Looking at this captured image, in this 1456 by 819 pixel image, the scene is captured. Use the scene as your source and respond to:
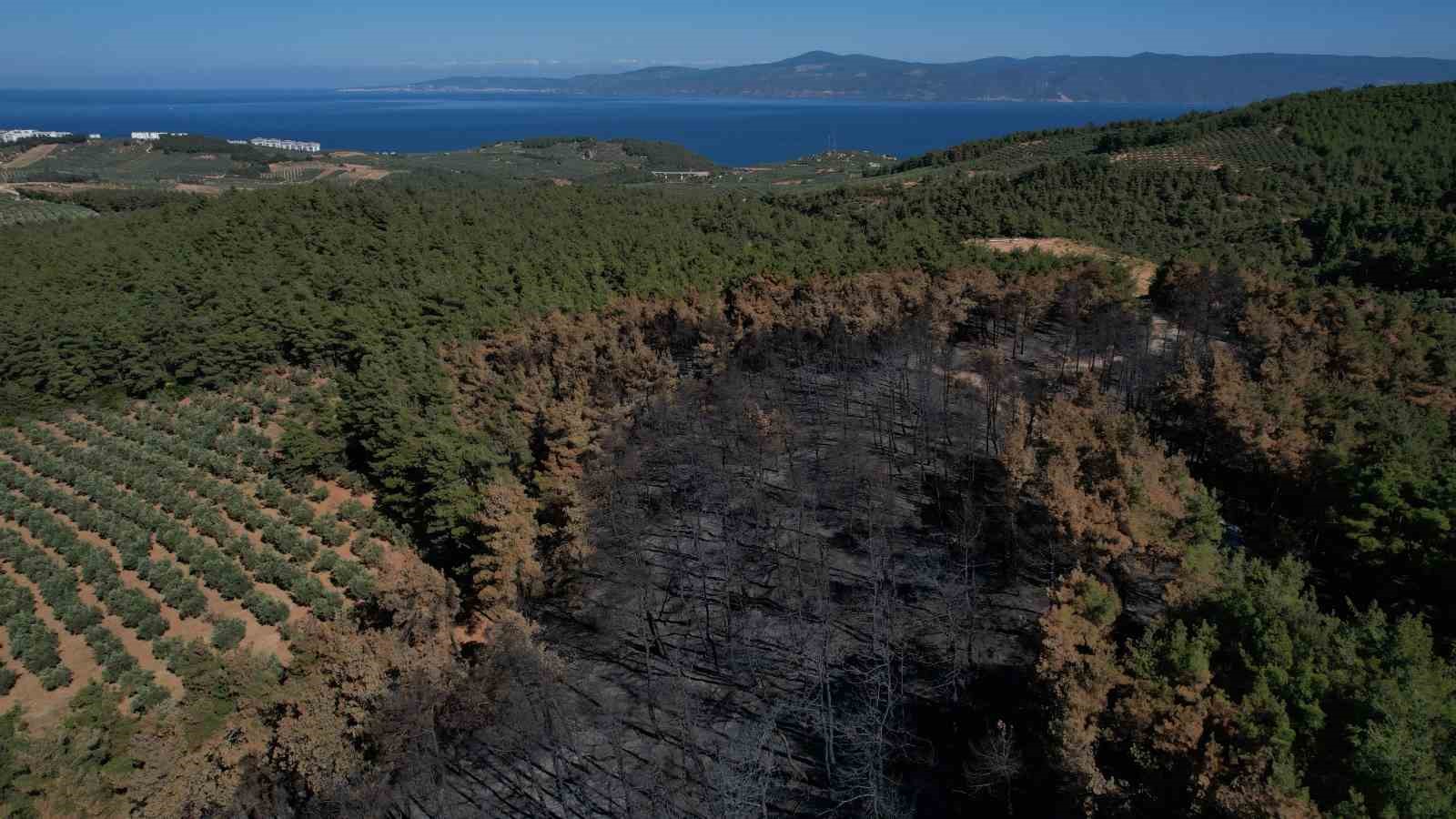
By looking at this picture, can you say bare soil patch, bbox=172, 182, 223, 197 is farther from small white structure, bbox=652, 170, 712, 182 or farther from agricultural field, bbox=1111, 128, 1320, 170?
agricultural field, bbox=1111, 128, 1320, 170

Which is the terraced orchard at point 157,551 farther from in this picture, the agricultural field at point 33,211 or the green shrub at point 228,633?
the agricultural field at point 33,211

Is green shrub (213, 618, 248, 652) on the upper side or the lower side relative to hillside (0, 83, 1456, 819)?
lower

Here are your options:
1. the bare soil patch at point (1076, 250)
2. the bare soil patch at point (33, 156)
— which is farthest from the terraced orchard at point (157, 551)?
the bare soil patch at point (33, 156)

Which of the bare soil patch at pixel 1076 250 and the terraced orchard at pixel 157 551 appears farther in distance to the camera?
the bare soil patch at pixel 1076 250

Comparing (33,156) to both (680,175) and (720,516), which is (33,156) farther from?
(720,516)

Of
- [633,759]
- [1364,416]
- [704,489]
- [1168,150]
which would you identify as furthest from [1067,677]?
[1168,150]

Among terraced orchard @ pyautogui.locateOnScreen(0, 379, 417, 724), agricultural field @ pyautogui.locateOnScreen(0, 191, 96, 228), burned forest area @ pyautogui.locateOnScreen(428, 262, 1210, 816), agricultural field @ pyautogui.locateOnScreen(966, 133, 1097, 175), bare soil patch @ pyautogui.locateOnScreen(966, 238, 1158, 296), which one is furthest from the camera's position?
agricultural field @ pyautogui.locateOnScreen(966, 133, 1097, 175)

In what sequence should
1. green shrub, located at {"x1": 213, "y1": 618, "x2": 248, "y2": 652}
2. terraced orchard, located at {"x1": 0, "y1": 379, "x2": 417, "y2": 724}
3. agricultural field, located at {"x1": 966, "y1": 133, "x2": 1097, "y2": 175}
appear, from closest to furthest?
terraced orchard, located at {"x1": 0, "y1": 379, "x2": 417, "y2": 724}, green shrub, located at {"x1": 213, "y1": 618, "x2": 248, "y2": 652}, agricultural field, located at {"x1": 966, "y1": 133, "x2": 1097, "y2": 175}

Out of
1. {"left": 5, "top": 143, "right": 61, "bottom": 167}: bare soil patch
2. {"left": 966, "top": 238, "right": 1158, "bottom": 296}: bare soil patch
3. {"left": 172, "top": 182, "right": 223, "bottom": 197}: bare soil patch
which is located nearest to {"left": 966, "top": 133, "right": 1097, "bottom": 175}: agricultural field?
{"left": 966, "top": 238, "right": 1158, "bottom": 296}: bare soil patch

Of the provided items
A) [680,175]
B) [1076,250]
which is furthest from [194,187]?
[1076,250]
